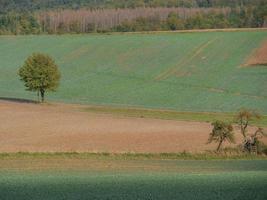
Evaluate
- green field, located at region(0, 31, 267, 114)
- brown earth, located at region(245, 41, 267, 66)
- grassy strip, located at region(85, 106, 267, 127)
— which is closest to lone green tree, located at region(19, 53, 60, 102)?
green field, located at region(0, 31, 267, 114)

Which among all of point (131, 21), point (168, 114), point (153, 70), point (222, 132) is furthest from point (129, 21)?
point (222, 132)

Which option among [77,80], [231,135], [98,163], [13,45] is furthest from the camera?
[13,45]

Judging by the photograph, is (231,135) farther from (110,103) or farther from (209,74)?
(209,74)

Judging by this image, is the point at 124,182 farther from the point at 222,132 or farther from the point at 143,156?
the point at 222,132

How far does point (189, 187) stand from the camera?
74.8 ft

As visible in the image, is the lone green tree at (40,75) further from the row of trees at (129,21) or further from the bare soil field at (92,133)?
the row of trees at (129,21)

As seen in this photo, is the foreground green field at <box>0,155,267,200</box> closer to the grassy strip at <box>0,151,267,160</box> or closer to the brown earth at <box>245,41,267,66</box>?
the grassy strip at <box>0,151,267,160</box>

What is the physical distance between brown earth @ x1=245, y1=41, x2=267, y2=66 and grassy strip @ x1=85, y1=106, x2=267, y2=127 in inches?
1059

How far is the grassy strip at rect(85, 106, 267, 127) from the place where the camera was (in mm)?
61844

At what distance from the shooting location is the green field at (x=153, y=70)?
77.6m

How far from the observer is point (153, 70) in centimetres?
9588

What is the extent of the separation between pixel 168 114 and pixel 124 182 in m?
42.8

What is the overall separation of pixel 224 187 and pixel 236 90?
2252 inches

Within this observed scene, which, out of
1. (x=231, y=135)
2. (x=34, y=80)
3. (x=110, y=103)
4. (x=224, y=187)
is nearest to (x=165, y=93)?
(x=110, y=103)
